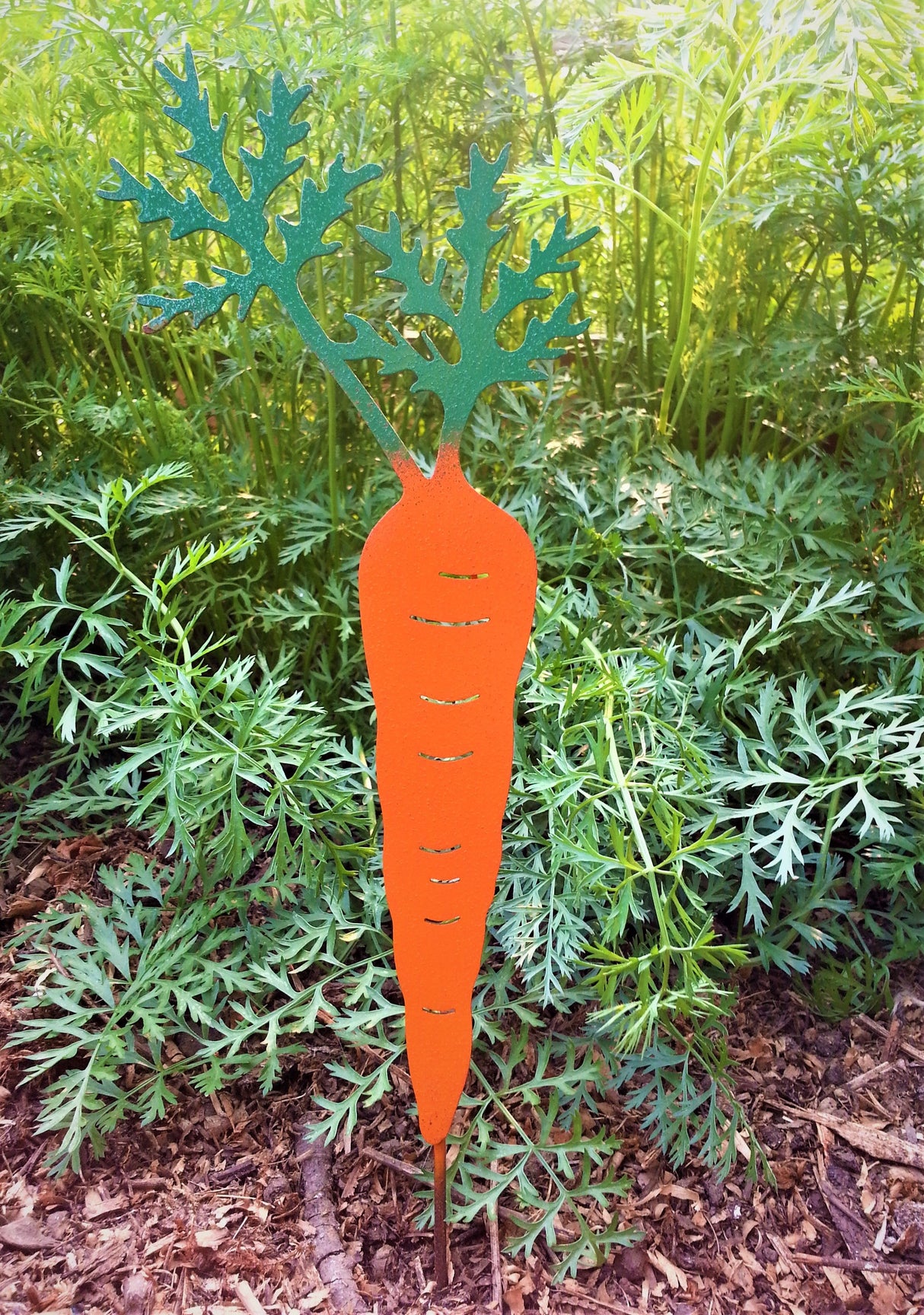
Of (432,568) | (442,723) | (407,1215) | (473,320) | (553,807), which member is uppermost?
(473,320)

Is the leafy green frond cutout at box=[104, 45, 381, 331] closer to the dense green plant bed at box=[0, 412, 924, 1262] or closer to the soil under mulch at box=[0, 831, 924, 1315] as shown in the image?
the dense green plant bed at box=[0, 412, 924, 1262]

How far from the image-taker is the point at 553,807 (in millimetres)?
972

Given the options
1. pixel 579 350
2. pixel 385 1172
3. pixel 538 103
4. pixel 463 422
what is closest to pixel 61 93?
pixel 538 103

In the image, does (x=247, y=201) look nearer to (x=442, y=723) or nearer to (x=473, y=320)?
(x=473, y=320)

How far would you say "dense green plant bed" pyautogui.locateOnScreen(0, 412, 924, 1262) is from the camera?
0.99 metres

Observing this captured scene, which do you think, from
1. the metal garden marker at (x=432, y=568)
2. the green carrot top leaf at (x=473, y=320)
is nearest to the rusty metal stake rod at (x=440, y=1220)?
the metal garden marker at (x=432, y=568)

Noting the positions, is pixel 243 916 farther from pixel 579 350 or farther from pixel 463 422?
pixel 579 350

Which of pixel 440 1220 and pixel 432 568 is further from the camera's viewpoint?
pixel 440 1220

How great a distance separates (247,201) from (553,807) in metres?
0.64

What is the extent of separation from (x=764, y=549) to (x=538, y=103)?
913 millimetres

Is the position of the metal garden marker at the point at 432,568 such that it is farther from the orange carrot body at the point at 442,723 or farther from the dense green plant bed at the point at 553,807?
the dense green plant bed at the point at 553,807

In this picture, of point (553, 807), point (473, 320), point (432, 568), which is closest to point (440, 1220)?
point (553, 807)

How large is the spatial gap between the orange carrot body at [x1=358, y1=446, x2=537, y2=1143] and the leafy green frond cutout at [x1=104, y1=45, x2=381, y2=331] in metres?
0.19

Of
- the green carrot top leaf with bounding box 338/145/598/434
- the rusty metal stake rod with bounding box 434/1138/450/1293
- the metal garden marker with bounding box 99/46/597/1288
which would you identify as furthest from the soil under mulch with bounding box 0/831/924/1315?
the green carrot top leaf with bounding box 338/145/598/434
